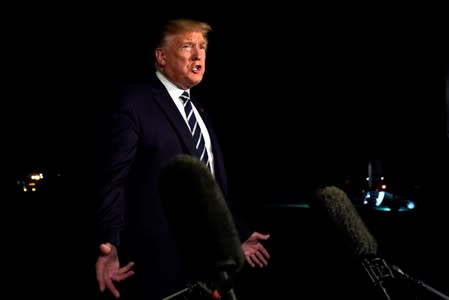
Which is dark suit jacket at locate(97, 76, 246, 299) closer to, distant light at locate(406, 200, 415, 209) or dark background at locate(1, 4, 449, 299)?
dark background at locate(1, 4, 449, 299)

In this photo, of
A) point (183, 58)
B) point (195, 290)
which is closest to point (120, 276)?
point (195, 290)

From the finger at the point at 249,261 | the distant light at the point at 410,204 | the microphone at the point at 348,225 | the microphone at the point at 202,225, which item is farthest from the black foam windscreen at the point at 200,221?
the distant light at the point at 410,204

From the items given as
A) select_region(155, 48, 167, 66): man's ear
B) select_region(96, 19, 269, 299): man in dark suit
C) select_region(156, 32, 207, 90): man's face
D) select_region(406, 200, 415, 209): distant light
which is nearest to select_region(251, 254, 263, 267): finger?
select_region(96, 19, 269, 299): man in dark suit

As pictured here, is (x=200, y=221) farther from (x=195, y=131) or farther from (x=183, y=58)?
(x=183, y=58)

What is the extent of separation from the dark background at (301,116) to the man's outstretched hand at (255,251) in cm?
23

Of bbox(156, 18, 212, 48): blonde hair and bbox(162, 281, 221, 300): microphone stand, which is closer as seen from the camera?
bbox(162, 281, 221, 300): microphone stand

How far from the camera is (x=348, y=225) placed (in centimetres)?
125

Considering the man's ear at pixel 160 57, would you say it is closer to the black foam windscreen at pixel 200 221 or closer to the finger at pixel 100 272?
the finger at pixel 100 272

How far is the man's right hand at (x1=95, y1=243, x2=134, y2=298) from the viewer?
1.93 metres

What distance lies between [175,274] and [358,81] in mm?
10589

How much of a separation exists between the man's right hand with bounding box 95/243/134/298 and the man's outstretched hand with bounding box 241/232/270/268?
54 centimetres

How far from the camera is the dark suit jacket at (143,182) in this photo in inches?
79.9

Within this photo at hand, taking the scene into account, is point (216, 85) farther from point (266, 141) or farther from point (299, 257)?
point (299, 257)

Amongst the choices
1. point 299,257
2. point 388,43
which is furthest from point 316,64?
point 299,257
